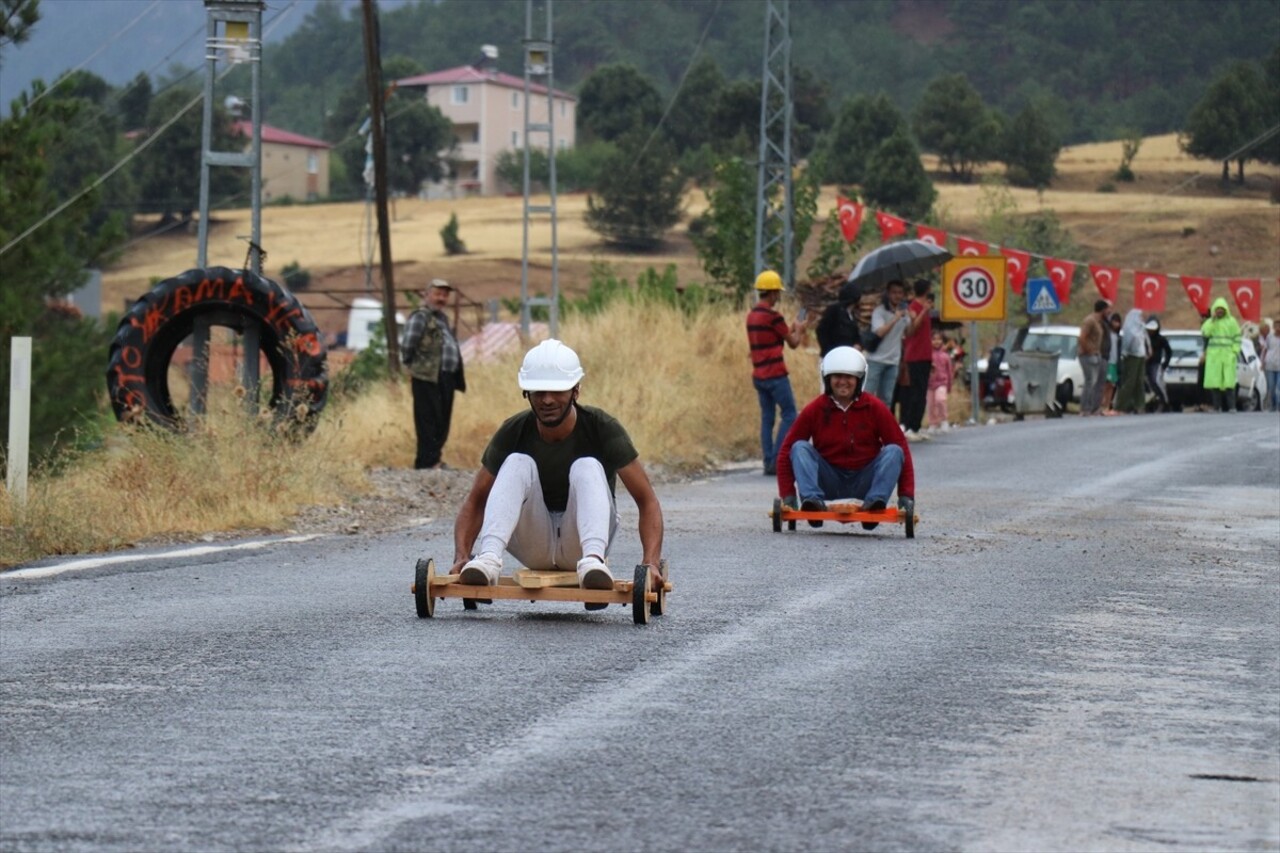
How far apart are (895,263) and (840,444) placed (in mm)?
11957

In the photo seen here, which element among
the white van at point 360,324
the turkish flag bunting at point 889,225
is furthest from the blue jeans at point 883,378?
the white van at point 360,324

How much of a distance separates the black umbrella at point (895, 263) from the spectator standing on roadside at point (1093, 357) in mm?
8250

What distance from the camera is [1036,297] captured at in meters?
44.4

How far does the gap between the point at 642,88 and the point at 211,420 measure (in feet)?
393

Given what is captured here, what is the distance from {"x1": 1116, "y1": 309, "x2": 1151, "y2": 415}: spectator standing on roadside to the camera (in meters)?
36.3

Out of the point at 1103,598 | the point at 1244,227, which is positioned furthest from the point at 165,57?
the point at 1244,227

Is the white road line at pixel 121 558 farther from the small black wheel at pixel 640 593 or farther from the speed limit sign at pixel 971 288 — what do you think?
the speed limit sign at pixel 971 288

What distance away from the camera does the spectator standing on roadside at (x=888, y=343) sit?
22.7 m

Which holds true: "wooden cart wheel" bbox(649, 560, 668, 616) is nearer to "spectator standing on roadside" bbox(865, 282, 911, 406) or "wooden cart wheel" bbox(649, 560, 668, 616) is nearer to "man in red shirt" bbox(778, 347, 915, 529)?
"man in red shirt" bbox(778, 347, 915, 529)

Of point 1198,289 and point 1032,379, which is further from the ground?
point 1198,289

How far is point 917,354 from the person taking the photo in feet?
82.5

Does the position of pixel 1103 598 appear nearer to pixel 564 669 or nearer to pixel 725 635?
pixel 725 635

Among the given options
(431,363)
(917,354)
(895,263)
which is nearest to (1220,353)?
(895,263)

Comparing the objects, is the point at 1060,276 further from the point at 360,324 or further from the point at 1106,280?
the point at 360,324
